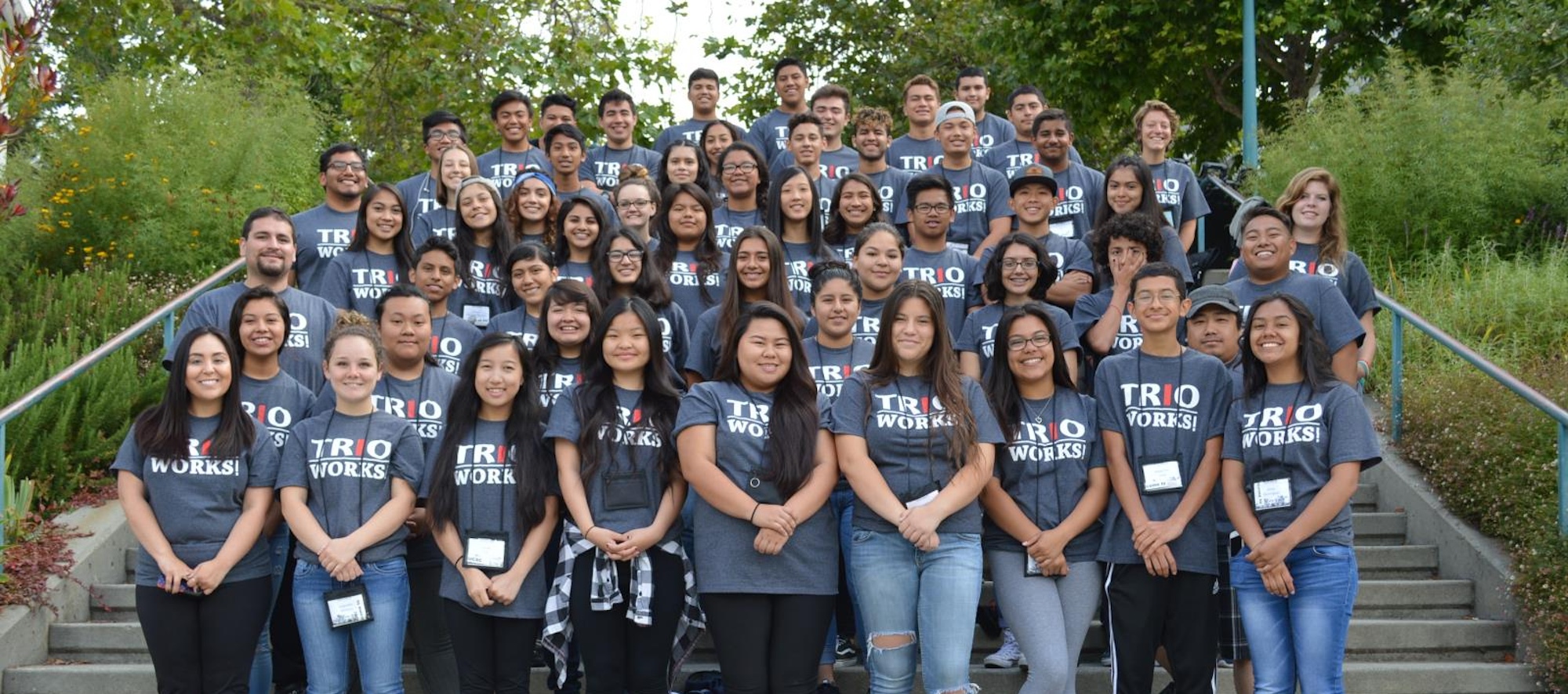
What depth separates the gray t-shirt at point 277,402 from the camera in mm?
5602

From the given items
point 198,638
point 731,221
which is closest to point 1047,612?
point 198,638

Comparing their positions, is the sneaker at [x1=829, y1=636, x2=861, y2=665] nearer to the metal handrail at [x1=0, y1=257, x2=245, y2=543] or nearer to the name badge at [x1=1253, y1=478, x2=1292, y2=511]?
the name badge at [x1=1253, y1=478, x2=1292, y2=511]

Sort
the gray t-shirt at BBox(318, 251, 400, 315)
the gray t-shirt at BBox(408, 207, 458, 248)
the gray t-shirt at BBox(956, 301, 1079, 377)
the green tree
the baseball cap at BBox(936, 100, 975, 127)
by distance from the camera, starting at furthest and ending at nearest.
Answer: the green tree, the baseball cap at BBox(936, 100, 975, 127), the gray t-shirt at BBox(408, 207, 458, 248), the gray t-shirt at BBox(318, 251, 400, 315), the gray t-shirt at BBox(956, 301, 1079, 377)

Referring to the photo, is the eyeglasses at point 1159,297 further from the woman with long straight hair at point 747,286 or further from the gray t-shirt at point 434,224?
the gray t-shirt at point 434,224

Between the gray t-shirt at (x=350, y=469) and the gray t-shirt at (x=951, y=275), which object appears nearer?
the gray t-shirt at (x=350, y=469)

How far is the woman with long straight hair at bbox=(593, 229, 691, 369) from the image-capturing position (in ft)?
21.3

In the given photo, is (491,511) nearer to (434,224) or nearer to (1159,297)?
(1159,297)

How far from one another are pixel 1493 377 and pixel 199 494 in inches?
231

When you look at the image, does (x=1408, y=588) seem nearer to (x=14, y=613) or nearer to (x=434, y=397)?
(x=434, y=397)

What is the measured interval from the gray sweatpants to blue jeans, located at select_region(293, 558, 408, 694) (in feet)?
7.16

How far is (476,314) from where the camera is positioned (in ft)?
23.4

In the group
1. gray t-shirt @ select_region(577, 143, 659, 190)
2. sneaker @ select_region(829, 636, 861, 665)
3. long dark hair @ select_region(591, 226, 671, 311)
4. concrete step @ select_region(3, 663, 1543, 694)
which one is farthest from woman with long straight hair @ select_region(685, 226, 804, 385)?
gray t-shirt @ select_region(577, 143, 659, 190)

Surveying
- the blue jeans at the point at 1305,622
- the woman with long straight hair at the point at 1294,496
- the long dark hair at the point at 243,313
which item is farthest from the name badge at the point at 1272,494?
the long dark hair at the point at 243,313

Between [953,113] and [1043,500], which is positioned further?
[953,113]
